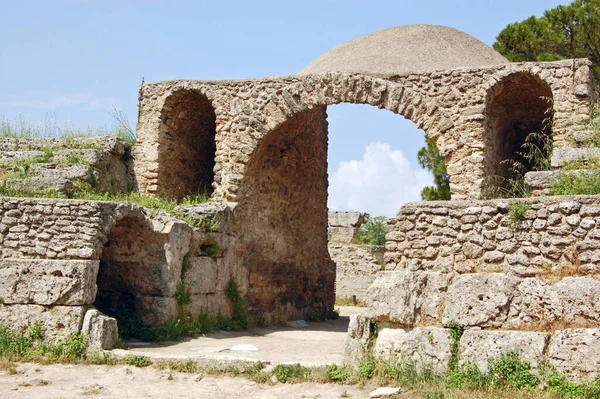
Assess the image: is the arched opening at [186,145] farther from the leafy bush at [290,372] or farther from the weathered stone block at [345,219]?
the weathered stone block at [345,219]

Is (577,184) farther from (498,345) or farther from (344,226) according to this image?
(344,226)

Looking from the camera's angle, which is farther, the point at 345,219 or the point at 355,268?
the point at 345,219

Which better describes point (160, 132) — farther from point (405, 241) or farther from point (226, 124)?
point (405, 241)

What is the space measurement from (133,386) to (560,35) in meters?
13.3

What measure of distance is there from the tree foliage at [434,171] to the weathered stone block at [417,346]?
11.6 meters

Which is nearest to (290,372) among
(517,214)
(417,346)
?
(417,346)

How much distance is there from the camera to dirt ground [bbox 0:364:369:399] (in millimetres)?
7133

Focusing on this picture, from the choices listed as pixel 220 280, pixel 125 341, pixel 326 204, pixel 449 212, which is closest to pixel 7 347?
pixel 125 341

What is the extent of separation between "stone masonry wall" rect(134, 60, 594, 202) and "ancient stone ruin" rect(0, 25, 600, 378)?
0.08 ft

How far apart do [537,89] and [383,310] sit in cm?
576

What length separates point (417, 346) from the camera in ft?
22.8

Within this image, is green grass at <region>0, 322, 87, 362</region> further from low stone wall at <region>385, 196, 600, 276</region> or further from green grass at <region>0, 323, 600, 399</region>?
low stone wall at <region>385, 196, 600, 276</region>

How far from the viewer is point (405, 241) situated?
7.48 meters

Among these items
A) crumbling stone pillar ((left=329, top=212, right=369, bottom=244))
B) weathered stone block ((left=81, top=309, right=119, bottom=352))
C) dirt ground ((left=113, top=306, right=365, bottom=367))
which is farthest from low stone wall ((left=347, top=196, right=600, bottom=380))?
crumbling stone pillar ((left=329, top=212, right=369, bottom=244))
